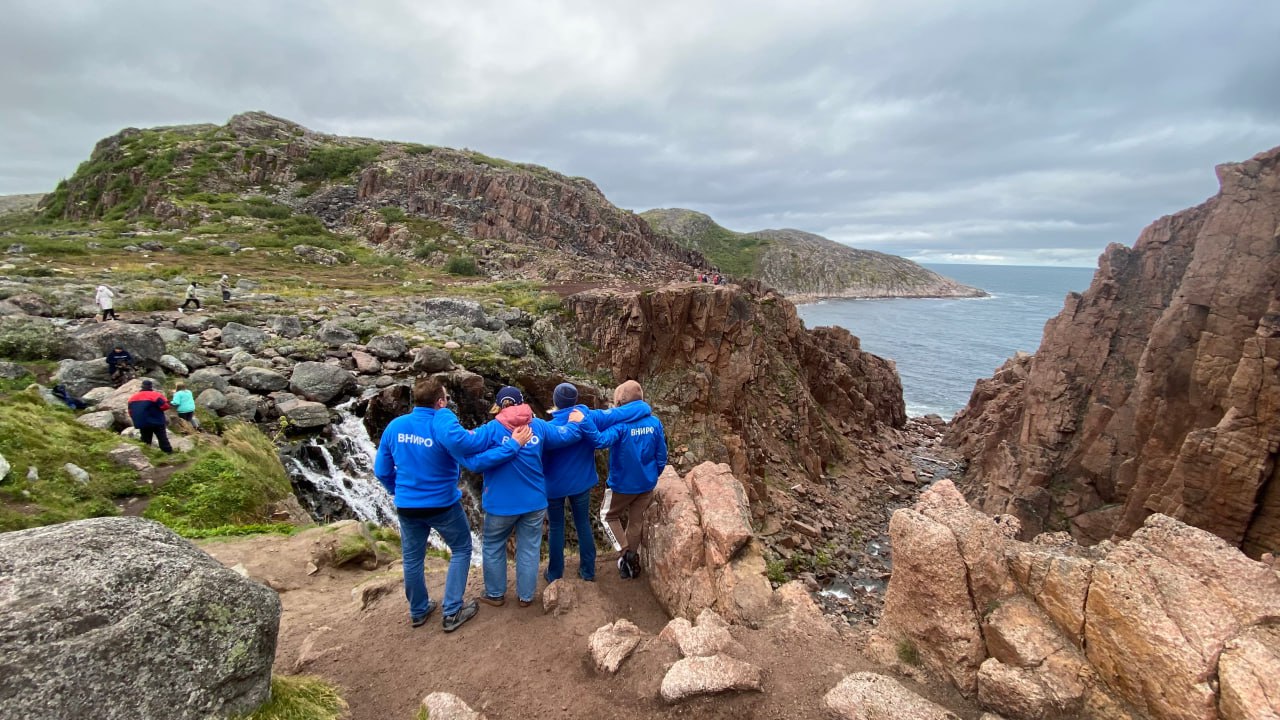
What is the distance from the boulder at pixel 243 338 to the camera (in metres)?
18.5

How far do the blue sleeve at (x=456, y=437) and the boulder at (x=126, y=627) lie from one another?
87.9 inches

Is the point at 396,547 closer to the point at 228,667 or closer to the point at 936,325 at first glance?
the point at 228,667

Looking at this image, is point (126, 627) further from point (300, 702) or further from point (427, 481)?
point (427, 481)

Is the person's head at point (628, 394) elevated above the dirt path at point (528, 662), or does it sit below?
above

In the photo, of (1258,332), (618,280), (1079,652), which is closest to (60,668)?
(1079,652)

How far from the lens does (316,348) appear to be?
1948 cm

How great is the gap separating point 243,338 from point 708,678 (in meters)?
20.3

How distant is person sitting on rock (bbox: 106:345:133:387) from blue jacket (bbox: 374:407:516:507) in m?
12.1

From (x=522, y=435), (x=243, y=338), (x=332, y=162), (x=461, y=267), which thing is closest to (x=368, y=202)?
(x=332, y=162)

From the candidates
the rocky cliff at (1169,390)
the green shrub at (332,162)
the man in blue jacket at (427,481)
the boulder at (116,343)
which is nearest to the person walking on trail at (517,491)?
the man in blue jacket at (427,481)

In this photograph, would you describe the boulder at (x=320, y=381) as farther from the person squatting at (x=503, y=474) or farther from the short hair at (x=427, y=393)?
the short hair at (x=427, y=393)

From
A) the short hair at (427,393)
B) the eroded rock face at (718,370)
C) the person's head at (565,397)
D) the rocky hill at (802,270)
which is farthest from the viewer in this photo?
the rocky hill at (802,270)

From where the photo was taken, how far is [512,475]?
6.54m

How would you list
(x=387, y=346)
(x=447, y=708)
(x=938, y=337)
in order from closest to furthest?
(x=447, y=708) < (x=387, y=346) < (x=938, y=337)
